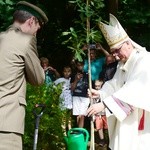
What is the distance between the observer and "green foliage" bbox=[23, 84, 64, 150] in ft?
22.5

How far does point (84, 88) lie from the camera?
9125mm

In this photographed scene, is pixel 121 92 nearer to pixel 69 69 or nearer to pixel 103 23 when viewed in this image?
pixel 103 23

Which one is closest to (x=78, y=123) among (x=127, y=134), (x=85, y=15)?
(x=85, y=15)

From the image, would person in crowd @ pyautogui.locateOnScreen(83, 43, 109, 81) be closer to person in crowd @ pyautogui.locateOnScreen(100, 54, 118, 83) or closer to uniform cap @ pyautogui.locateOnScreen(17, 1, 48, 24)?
person in crowd @ pyautogui.locateOnScreen(100, 54, 118, 83)

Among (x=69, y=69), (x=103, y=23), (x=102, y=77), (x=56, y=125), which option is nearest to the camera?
(x=103, y=23)

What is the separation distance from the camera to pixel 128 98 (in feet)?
16.7

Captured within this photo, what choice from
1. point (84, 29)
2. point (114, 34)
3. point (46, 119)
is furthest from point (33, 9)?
point (46, 119)

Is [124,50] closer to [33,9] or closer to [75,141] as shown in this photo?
[33,9]

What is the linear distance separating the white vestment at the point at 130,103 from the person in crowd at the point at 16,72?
3.68 ft

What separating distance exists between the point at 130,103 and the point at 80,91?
4121 millimetres

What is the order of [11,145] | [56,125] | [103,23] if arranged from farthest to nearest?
[56,125]
[103,23]
[11,145]

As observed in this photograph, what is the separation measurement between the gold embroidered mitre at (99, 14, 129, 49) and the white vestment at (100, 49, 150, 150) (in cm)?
21

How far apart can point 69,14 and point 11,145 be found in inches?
276

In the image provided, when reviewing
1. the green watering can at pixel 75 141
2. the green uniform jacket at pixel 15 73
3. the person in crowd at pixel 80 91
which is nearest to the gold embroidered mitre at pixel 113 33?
the green uniform jacket at pixel 15 73
